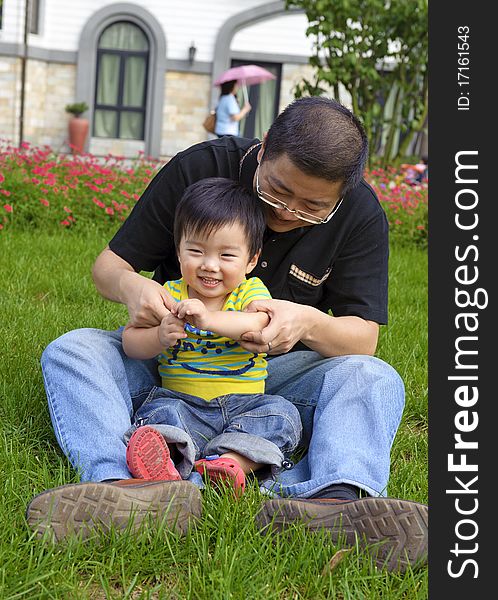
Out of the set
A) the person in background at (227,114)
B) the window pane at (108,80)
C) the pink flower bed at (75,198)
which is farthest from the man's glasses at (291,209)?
the window pane at (108,80)

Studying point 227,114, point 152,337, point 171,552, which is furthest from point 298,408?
point 227,114

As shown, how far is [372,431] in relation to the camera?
8.23 feet

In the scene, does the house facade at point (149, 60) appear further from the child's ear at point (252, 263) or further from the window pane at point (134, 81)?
the child's ear at point (252, 263)

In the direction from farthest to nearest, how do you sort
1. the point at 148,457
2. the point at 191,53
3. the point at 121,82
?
Result: the point at 121,82
the point at 191,53
the point at 148,457

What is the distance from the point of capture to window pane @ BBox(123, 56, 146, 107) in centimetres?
1917

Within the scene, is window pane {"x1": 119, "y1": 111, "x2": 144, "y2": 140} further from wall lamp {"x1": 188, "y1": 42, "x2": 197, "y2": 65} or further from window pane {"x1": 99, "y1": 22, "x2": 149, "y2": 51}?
wall lamp {"x1": 188, "y1": 42, "x2": 197, "y2": 65}

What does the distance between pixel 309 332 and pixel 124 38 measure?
57.7 feet

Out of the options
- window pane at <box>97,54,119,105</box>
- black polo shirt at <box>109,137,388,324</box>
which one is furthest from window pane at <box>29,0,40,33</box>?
black polo shirt at <box>109,137,388,324</box>

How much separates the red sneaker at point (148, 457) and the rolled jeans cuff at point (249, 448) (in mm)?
205

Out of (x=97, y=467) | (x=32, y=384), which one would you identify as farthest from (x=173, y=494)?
(x=32, y=384)

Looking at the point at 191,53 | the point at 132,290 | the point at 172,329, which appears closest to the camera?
the point at 172,329

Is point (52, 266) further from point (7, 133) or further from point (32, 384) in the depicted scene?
point (7, 133)

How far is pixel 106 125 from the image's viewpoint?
64.0 ft

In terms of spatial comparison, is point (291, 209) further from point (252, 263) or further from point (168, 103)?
point (168, 103)
